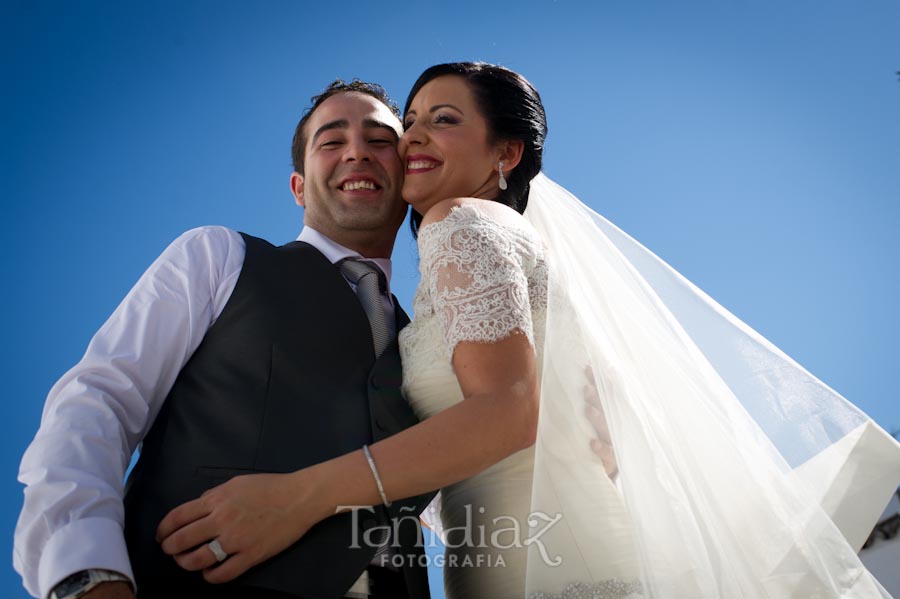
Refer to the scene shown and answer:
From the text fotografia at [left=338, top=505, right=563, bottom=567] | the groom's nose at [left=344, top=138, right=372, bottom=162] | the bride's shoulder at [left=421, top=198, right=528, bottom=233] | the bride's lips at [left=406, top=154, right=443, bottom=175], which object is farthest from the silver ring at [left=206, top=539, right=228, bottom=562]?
the groom's nose at [left=344, top=138, right=372, bottom=162]

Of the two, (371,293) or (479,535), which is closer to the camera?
(479,535)

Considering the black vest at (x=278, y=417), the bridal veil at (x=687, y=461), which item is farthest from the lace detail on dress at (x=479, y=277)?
the black vest at (x=278, y=417)

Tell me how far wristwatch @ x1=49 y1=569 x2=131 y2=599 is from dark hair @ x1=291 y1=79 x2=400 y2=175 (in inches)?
85.7

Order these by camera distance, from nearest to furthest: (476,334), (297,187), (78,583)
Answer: (78,583) → (476,334) → (297,187)

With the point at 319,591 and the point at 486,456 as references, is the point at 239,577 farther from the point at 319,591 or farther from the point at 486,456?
the point at 486,456

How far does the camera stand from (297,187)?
12.4ft

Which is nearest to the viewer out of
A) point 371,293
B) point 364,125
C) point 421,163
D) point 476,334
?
point 476,334

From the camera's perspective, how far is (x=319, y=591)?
2121 mm

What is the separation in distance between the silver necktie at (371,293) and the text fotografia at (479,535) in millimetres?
549

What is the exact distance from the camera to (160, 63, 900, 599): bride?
2.05 meters

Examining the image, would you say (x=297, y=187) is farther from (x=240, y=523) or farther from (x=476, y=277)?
(x=240, y=523)

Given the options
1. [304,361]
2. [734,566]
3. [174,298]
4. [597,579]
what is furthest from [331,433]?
[734,566]

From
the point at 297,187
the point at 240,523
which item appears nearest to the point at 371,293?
the point at 240,523

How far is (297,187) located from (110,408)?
175 centimetres
